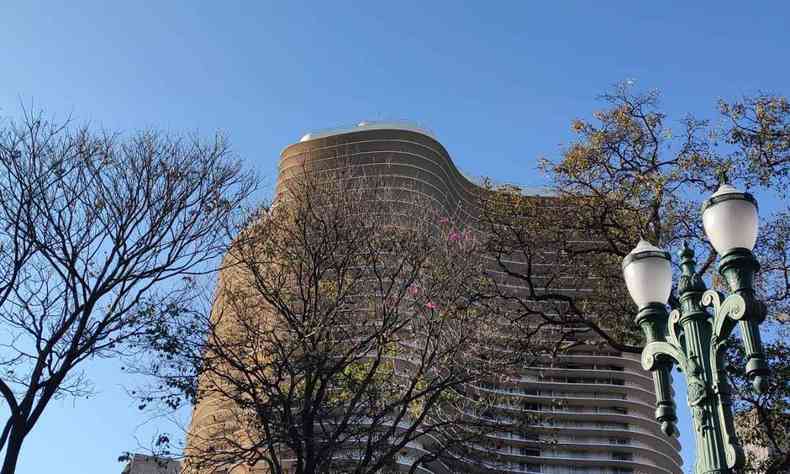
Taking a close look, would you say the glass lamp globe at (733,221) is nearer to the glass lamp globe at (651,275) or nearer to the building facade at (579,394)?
the glass lamp globe at (651,275)

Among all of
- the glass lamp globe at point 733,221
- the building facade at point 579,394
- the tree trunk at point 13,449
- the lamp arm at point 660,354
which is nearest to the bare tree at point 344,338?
the tree trunk at point 13,449

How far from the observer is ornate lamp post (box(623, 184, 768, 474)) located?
6328 mm

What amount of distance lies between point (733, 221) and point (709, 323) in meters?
0.94

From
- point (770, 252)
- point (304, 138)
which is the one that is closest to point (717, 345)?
point (770, 252)

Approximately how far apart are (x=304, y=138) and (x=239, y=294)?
63.7 meters

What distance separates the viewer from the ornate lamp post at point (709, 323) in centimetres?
→ 633

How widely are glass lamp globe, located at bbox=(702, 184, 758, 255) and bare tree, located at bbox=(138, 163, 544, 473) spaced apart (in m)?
8.56

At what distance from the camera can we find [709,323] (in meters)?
6.93

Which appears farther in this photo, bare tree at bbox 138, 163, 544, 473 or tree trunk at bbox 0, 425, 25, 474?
bare tree at bbox 138, 163, 544, 473

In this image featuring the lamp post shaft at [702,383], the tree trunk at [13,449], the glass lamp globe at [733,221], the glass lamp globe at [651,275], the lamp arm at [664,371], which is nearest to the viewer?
the lamp post shaft at [702,383]

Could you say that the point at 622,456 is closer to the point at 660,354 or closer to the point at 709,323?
the point at 660,354

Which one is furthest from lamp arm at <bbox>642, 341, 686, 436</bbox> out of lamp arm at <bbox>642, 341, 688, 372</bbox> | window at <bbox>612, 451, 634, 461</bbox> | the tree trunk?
window at <bbox>612, 451, 634, 461</bbox>

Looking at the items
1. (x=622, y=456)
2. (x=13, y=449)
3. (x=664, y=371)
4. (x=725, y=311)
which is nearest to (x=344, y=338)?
(x=13, y=449)

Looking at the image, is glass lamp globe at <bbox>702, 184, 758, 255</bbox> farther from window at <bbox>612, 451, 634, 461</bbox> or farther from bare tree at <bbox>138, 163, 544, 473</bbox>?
window at <bbox>612, 451, 634, 461</bbox>
